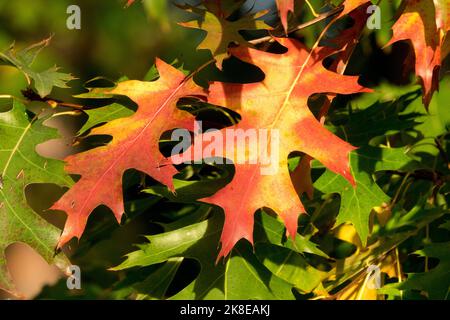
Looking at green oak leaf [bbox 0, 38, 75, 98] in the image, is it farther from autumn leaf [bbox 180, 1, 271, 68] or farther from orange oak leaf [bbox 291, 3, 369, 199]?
orange oak leaf [bbox 291, 3, 369, 199]

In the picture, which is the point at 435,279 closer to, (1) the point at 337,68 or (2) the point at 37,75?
(1) the point at 337,68

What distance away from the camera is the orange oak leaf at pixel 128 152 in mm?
1044

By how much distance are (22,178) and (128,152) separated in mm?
201

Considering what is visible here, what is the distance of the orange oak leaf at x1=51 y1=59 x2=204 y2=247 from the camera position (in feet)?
3.43

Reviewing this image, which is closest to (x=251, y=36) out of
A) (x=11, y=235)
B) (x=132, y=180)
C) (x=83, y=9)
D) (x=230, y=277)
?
(x=132, y=180)

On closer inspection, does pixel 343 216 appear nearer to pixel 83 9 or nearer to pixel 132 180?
pixel 132 180

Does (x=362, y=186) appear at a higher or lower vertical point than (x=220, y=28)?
lower

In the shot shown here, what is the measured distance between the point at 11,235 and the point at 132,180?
0.22m

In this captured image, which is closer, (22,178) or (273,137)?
(273,137)

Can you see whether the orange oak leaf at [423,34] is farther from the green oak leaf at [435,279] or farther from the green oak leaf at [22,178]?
the green oak leaf at [22,178]

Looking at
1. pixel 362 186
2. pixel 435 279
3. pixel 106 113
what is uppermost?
pixel 106 113

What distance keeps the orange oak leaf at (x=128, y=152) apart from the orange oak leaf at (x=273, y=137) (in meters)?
0.07

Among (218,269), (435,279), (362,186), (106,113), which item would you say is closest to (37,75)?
(106,113)

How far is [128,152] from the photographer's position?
1.07m
